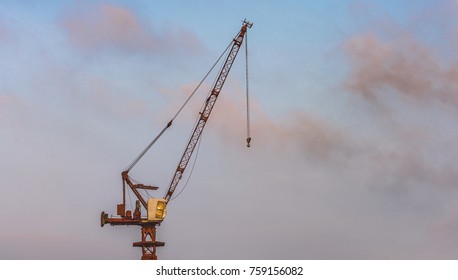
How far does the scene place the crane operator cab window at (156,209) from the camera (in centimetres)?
17225

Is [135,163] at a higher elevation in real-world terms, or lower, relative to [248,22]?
lower

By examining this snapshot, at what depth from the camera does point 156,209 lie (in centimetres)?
17288

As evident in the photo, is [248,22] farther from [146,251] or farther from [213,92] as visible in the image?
[146,251]

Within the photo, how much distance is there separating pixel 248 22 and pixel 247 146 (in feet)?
126

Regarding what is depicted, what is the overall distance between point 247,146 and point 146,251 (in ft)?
149

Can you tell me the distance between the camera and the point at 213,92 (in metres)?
169

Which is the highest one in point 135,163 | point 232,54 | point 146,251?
point 232,54

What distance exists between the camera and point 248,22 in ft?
558

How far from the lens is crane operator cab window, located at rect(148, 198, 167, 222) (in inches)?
6781
